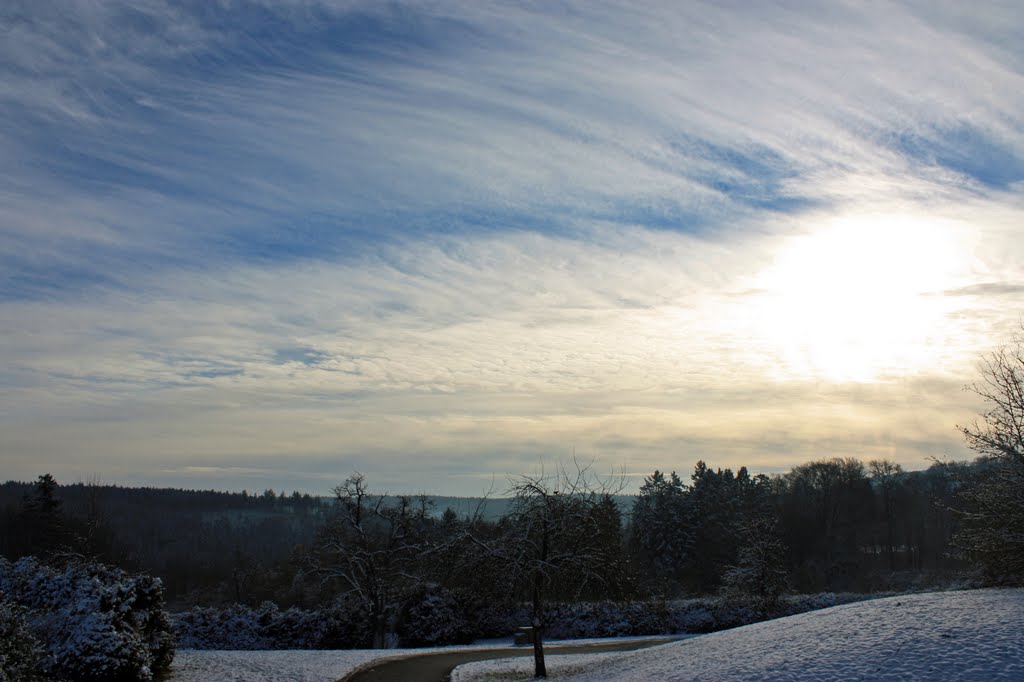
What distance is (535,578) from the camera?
21625mm

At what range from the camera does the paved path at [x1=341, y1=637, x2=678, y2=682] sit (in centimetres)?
2195

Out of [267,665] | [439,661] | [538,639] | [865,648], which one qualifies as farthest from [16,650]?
[865,648]

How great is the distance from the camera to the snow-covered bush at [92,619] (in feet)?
58.4

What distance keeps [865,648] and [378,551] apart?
1107 inches

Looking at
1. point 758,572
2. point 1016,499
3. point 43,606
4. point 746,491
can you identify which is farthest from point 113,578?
point 746,491

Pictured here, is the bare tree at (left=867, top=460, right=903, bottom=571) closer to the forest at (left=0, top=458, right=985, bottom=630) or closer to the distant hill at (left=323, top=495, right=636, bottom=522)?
the forest at (left=0, top=458, right=985, bottom=630)

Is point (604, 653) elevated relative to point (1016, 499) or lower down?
lower down

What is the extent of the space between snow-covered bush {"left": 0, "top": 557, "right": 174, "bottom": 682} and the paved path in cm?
553

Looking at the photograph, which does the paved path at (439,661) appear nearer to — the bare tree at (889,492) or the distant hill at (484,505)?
the distant hill at (484,505)

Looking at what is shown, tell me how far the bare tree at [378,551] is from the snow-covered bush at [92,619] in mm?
16373


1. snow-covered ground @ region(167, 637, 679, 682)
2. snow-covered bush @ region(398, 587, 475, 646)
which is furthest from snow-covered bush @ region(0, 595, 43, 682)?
snow-covered bush @ region(398, 587, 475, 646)

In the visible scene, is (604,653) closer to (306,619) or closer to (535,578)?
(535,578)

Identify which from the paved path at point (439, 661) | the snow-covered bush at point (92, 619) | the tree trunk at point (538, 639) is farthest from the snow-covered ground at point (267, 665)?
the tree trunk at point (538, 639)

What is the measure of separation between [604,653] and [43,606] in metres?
18.2
